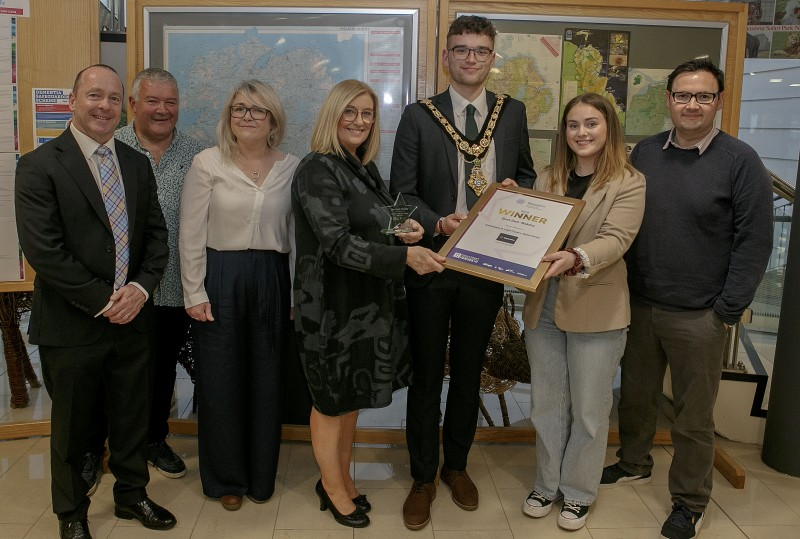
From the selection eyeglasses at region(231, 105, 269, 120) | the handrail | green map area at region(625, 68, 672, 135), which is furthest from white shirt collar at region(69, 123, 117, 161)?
the handrail

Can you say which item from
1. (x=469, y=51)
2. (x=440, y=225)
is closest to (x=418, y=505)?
(x=440, y=225)

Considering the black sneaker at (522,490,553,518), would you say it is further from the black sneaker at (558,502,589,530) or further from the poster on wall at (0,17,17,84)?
the poster on wall at (0,17,17,84)

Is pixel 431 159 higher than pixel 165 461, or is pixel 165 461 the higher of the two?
pixel 431 159

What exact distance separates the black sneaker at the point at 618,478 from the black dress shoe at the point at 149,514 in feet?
6.29

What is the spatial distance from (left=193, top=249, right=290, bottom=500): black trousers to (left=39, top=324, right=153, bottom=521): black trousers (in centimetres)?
25

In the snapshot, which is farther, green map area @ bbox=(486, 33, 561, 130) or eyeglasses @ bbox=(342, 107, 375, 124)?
green map area @ bbox=(486, 33, 561, 130)

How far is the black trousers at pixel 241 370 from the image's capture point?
276 centimetres

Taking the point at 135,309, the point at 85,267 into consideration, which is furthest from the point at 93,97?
the point at 135,309

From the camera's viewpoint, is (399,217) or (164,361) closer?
(399,217)

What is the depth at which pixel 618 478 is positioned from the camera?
3.26 meters

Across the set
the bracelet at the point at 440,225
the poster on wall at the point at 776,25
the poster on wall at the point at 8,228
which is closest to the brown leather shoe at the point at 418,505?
the bracelet at the point at 440,225

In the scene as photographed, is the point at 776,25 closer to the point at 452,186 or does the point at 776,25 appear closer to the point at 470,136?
the point at 470,136

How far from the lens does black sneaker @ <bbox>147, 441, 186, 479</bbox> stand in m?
3.24

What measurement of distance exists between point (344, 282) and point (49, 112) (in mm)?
1848
